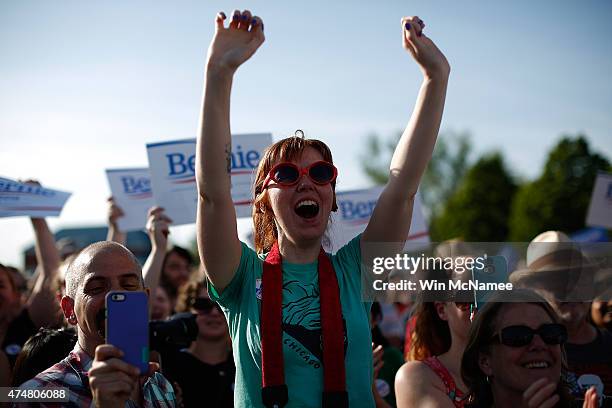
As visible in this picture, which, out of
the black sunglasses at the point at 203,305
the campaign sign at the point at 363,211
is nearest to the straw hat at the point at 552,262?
the black sunglasses at the point at 203,305

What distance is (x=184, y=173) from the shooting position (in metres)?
A: 6.19

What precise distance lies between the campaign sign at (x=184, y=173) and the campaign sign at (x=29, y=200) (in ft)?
2.77

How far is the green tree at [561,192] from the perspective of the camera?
35.2 meters

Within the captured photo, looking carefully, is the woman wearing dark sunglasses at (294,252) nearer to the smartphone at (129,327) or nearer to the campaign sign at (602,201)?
the smartphone at (129,327)

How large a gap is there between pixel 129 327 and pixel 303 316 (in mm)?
662

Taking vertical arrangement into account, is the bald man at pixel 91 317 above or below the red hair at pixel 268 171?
below

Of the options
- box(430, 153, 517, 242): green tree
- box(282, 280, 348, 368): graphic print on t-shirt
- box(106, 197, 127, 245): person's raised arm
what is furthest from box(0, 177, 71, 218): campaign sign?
box(430, 153, 517, 242): green tree

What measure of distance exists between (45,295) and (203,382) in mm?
1181

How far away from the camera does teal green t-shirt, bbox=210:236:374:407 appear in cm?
251

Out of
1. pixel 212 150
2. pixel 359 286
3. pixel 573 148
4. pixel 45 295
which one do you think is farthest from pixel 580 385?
pixel 573 148

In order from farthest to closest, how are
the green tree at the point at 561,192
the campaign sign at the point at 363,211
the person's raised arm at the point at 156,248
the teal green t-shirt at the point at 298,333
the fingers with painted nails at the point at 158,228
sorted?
the green tree at the point at 561,192 < the campaign sign at the point at 363,211 < the fingers with painted nails at the point at 158,228 < the person's raised arm at the point at 156,248 < the teal green t-shirt at the point at 298,333

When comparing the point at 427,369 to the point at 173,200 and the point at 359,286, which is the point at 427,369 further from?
the point at 173,200

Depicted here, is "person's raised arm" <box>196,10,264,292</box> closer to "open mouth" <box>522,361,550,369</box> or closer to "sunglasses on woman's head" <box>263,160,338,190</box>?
"sunglasses on woman's head" <box>263,160,338,190</box>

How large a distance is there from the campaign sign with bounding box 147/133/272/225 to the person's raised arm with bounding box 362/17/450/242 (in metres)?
3.36
